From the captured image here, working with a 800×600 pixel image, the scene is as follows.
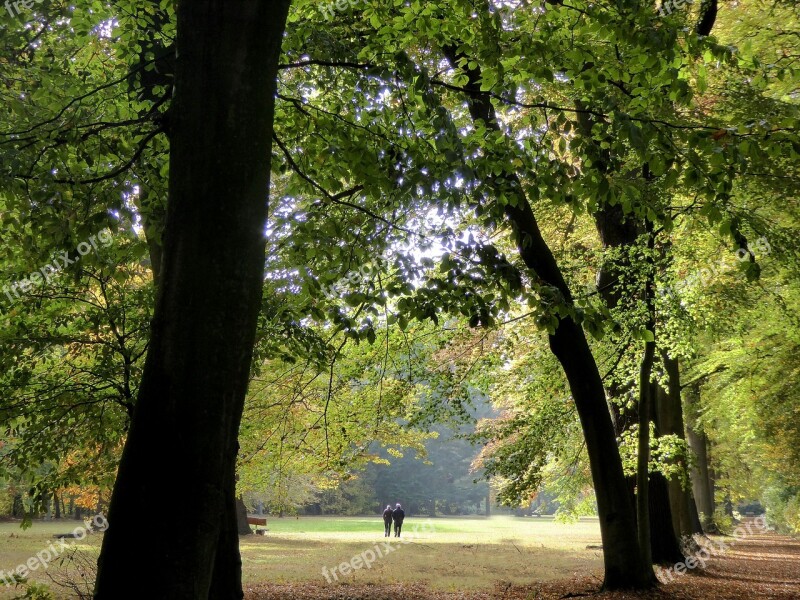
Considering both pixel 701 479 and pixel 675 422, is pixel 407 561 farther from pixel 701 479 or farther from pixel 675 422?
pixel 701 479

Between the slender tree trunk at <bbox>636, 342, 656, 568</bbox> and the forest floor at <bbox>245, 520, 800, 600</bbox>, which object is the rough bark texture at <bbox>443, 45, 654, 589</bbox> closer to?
the slender tree trunk at <bbox>636, 342, 656, 568</bbox>

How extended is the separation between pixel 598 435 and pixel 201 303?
359 inches

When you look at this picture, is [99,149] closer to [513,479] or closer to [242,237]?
[242,237]

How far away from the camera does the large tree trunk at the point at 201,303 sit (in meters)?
2.63

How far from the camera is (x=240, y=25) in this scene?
2.95 metres

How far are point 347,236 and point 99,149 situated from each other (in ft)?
7.82

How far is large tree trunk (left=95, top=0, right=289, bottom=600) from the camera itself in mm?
2633

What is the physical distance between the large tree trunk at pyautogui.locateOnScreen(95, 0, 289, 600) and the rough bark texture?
299 inches

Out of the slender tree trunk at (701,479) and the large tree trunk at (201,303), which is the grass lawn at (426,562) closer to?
the slender tree trunk at (701,479)

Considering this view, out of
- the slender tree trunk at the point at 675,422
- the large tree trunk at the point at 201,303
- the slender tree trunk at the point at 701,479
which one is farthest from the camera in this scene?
the slender tree trunk at the point at 701,479

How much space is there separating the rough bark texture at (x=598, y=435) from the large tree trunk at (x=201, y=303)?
7.59m

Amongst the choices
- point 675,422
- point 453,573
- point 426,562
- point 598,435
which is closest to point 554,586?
point 598,435

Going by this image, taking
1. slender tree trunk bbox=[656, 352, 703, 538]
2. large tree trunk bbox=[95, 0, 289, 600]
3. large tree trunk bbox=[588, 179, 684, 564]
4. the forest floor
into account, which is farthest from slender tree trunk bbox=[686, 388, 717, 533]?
large tree trunk bbox=[95, 0, 289, 600]

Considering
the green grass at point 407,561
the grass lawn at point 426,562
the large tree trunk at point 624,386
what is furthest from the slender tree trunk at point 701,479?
the large tree trunk at point 624,386
